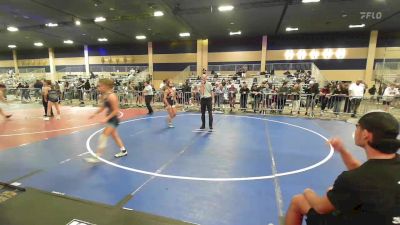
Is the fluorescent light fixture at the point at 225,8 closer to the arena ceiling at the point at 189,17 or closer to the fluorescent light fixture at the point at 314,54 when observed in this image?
the arena ceiling at the point at 189,17

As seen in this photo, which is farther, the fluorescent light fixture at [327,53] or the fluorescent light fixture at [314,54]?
the fluorescent light fixture at [314,54]

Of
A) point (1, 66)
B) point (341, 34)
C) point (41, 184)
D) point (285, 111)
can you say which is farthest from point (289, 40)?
point (1, 66)

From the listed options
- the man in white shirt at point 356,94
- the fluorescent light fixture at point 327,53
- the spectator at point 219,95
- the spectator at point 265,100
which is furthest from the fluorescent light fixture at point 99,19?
the fluorescent light fixture at point 327,53

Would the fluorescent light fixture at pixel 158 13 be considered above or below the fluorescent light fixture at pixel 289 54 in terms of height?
above

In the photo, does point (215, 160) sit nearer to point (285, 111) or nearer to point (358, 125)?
point (358, 125)

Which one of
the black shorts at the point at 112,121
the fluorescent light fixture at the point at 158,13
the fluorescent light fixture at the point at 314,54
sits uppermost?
the fluorescent light fixture at the point at 158,13

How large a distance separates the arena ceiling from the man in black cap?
13.2m

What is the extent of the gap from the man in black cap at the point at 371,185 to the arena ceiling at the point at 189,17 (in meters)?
13.2

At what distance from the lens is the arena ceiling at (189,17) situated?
1346 centimetres

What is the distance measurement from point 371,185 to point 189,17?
54.9 ft

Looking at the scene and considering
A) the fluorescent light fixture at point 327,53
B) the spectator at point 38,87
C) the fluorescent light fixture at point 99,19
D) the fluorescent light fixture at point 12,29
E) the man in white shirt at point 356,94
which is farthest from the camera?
the fluorescent light fixture at point 327,53

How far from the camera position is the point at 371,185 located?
4.78 feet

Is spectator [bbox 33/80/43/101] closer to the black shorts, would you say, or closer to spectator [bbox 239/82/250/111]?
spectator [bbox 239/82/250/111]

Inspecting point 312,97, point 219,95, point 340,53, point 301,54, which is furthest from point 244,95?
point 340,53
